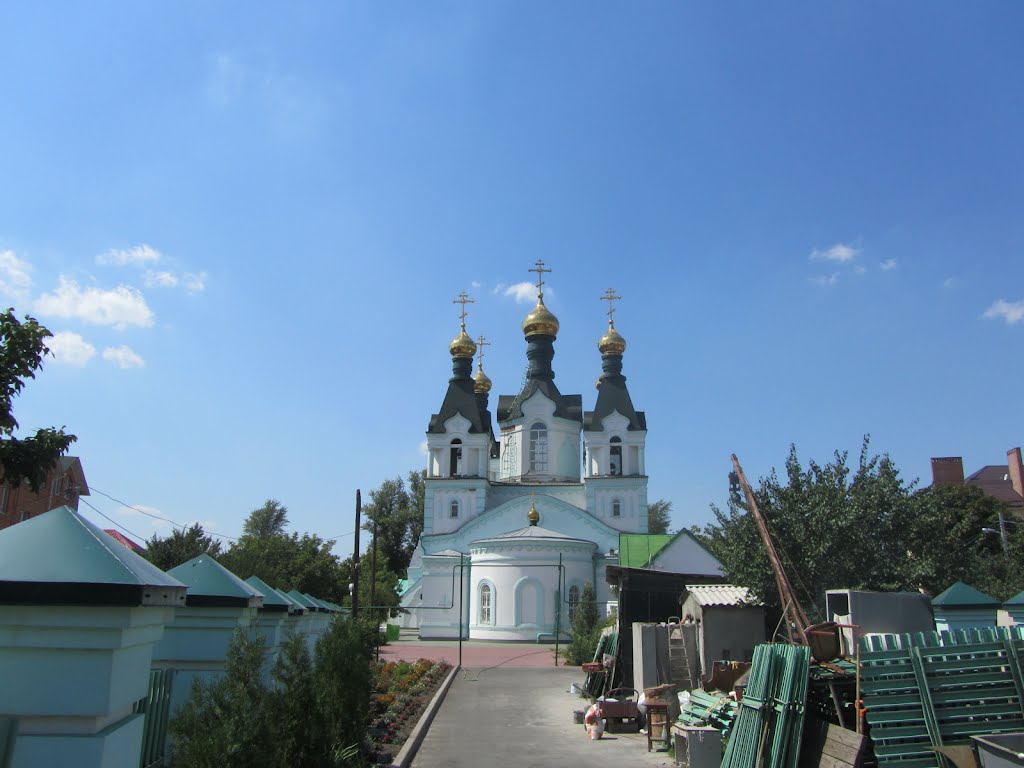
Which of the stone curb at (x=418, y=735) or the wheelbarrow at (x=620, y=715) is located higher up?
the wheelbarrow at (x=620, y=715)

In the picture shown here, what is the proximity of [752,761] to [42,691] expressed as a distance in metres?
8.00

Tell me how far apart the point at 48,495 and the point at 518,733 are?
34751mm

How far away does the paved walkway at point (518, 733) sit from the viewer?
11.2m

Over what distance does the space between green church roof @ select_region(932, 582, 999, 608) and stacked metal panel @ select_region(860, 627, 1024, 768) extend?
6880 mm

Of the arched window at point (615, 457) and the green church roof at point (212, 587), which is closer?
the green church roof at point (212, 587)

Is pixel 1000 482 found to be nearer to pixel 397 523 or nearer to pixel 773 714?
pixel 397 523

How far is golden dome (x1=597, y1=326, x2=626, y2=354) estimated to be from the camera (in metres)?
50.6

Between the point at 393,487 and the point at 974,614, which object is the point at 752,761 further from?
the point at 393,487

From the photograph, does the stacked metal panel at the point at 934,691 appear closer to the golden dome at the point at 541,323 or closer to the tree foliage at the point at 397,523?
the golden dome at the point at 541,323

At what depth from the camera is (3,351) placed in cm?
807

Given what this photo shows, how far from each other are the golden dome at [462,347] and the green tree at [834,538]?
3521cm

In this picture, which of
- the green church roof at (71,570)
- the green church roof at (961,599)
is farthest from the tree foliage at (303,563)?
the green church roof at (71,570)

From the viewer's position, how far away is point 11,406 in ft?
26.6

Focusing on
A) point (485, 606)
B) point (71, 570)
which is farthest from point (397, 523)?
point (71, 570)
